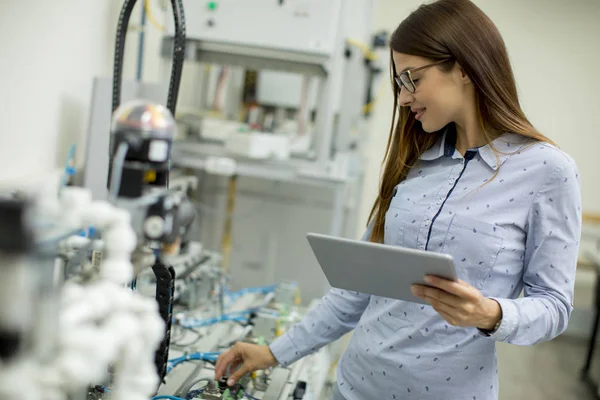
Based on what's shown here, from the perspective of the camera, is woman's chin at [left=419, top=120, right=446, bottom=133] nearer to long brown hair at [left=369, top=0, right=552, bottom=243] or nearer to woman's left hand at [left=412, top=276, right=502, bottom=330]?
long brown hair at [left=369, top=0, right=552, bottom=243]

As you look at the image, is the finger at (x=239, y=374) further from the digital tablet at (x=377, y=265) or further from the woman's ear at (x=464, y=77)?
the woman's ear at (x=464, y=77)

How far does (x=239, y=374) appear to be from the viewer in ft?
4.23

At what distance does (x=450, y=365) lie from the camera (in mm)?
1154

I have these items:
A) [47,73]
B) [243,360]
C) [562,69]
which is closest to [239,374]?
[243,360]

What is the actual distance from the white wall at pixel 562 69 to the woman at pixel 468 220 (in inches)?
130

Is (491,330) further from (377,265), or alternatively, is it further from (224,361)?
(224,361)

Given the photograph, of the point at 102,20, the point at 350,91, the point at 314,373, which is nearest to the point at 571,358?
the point at 350,91

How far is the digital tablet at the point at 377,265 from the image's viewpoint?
3.03ft

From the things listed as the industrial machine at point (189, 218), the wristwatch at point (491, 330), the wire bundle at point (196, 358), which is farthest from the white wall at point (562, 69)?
the wristwatch at point (491, 330)

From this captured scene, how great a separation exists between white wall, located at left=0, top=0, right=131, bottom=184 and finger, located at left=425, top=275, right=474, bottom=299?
1.24 m

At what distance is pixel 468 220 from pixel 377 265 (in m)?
0.25

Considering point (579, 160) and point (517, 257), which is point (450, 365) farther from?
point (579, 160)

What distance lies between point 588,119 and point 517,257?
157 inches

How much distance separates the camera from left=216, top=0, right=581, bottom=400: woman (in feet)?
3.55
